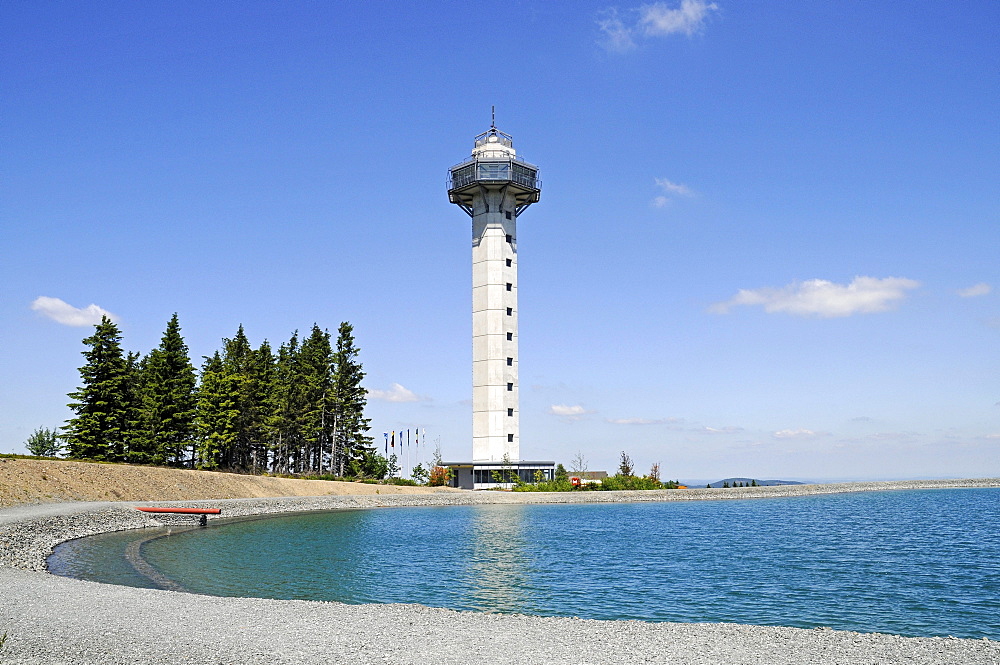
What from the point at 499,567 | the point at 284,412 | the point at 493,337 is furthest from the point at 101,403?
the point at 499,567

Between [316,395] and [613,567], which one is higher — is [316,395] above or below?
above

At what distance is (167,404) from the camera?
2776 inches

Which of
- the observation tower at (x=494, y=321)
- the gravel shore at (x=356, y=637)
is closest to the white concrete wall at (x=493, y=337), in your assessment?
the observation tower at (x=494, y=321)

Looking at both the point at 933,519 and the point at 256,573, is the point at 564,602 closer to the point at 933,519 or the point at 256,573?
the point at 256,573

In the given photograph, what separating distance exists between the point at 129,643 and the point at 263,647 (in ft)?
7.53

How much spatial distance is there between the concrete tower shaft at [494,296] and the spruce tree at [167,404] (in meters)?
28.2

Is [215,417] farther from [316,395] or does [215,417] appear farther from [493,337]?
[493,337]

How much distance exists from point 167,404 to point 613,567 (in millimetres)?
54828

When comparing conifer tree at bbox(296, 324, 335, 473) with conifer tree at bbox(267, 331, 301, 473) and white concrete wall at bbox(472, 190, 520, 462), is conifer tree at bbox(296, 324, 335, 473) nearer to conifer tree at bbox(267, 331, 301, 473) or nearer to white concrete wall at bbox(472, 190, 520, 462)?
conifer tree at bbox(267, 331, 301, 473)

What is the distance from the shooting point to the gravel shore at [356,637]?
507 inches

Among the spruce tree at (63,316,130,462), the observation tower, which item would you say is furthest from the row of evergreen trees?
the observation tower

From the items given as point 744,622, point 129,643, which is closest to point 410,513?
point 744,622

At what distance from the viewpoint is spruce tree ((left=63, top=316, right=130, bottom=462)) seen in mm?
65125

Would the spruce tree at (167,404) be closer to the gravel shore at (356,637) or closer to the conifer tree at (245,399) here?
the conifer tree at (245,399)
